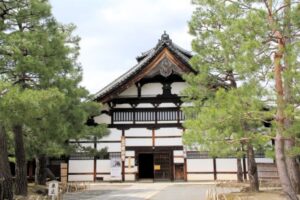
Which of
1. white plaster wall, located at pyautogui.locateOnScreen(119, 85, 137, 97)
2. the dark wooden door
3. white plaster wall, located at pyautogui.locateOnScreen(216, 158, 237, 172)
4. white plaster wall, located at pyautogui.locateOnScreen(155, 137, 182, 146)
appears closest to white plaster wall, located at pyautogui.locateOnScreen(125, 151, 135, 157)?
the dark wooden door

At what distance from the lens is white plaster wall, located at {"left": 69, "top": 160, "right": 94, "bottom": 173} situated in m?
26.1

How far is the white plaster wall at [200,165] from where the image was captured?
25688mm

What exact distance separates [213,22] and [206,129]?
669 centimetres

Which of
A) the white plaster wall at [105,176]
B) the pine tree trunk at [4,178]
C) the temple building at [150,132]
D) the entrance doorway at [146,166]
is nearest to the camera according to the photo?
the pine tree trunk at [4,178]

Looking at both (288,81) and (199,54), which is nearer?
(288,81)

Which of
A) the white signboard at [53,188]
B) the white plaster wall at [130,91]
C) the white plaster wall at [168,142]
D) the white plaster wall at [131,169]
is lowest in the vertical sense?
the white signboard at [53,188]

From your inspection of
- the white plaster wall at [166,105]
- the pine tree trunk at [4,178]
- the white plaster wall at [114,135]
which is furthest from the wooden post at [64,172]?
the pine tree trunk at [4,178]

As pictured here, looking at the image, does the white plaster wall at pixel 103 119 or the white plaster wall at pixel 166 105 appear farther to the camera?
the white plaster wall at pixel 103 119

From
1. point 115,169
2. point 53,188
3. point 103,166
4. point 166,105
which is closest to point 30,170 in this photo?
point 103,166

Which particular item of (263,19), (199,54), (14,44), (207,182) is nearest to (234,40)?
(263,19)

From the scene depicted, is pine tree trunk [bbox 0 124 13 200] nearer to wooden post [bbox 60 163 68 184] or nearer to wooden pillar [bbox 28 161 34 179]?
wooden post [bbox 60 163 68 184]

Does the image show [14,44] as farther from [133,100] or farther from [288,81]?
[133,100]

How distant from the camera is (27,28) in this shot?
13.9 meters

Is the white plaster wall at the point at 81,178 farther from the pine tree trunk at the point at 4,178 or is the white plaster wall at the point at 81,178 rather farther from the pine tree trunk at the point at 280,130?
the pine tree trunk at the point at 280,130
